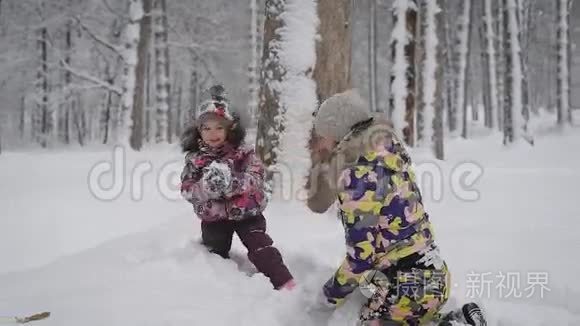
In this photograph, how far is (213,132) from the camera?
3100 millimetres

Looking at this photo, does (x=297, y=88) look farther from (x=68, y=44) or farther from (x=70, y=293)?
(x=68, y=44)

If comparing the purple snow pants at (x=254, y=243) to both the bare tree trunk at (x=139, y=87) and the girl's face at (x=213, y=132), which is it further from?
the bare tree trunk at (x=139, y=87)

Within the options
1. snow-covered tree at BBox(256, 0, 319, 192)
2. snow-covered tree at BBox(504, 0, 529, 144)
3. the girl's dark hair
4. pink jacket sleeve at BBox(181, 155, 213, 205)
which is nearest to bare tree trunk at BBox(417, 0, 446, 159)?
snow-covered tree at BBox(504, 0, 529, 144)

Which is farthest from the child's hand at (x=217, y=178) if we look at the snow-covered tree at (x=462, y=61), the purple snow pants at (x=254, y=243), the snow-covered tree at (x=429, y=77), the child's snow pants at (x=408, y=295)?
the snow-covered tree at (x=462, y=61)

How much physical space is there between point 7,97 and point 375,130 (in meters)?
23.1

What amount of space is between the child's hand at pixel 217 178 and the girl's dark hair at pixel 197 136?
31 cm

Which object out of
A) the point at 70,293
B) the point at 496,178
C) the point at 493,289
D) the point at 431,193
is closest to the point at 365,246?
the point at 493,289

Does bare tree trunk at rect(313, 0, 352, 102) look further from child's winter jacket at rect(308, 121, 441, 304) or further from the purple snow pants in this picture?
child's winter jacket at rect(308, 121, 441, 304)

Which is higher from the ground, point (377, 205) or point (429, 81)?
point (429, 81)

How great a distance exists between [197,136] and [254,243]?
90cm

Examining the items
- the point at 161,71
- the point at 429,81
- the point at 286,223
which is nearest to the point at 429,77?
the point at 429,81

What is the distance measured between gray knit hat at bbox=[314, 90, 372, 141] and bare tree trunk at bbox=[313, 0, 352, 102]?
153cm

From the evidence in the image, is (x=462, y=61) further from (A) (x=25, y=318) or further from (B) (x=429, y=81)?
(A) (x=25, y=318)

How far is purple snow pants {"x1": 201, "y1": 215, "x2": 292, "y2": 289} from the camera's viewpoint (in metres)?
2.88
